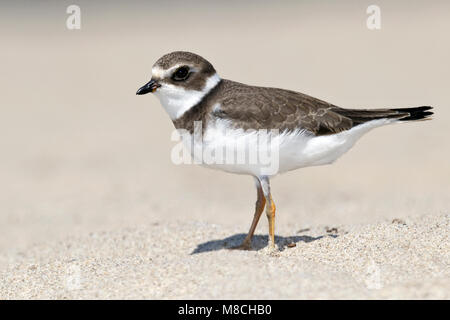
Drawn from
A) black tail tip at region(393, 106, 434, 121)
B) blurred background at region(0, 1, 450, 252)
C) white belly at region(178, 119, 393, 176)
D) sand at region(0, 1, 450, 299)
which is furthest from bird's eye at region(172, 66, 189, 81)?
blurred background at region(0, 1, 450, 252)

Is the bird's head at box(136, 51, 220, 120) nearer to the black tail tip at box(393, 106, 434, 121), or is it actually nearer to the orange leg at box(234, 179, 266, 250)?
the orange leg at box(234, 179, 266, 250)

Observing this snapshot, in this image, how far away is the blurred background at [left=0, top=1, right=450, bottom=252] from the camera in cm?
867

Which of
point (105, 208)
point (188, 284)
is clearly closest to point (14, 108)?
point (105, 208)

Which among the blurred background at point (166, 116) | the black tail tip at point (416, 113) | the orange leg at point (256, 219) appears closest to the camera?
the black tail tip at point (416, 113)

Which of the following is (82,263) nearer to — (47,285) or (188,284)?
(47,285)

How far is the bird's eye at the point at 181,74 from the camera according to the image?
16.5 feet

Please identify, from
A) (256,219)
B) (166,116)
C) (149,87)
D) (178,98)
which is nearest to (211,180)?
(256,219)

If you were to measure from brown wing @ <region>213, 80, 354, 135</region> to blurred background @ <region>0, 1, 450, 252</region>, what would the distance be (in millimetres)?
2008

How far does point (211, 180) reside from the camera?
10.3 m

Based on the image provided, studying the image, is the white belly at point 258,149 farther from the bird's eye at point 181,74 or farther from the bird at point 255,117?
the bird's eye at point 181,74

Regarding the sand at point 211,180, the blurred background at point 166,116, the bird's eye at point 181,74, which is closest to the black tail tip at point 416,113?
the sand at point 211,180

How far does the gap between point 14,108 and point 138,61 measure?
5414 millimetres

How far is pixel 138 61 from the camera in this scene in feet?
67.5

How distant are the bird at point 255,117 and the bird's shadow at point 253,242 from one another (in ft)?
1.42
